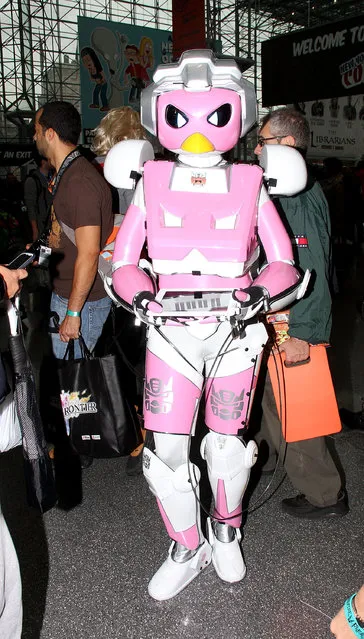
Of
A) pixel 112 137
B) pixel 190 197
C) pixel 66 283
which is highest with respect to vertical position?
pixel 112 137

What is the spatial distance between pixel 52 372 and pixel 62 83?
49.6 ft

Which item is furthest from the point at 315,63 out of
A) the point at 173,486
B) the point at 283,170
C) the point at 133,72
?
the point at 133,72

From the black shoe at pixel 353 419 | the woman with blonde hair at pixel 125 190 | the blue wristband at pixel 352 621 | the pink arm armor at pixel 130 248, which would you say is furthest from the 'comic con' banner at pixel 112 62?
the blue wristband at pixel 352 621

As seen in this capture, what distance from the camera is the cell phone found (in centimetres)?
141

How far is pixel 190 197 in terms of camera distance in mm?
1878

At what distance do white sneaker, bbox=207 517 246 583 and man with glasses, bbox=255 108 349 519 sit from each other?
430 mm

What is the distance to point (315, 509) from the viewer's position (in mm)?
2453

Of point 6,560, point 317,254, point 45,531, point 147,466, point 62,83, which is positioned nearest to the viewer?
point 6,560

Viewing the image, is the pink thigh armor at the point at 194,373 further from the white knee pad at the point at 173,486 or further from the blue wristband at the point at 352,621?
the blue wristband at the point at 352,621

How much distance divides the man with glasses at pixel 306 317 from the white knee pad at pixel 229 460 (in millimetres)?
420

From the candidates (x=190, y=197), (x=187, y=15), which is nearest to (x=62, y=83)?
(x=187, y=15)

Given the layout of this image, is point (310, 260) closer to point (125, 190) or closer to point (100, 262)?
point (100, 262)

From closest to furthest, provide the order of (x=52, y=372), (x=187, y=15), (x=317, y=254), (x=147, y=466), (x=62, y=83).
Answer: (x=147, y=466), (x=317, y=254), (x=52, y=372), (x=187, y=15), (x=62, y=83)

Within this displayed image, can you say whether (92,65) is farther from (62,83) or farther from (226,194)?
(226,194)
